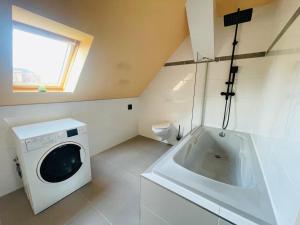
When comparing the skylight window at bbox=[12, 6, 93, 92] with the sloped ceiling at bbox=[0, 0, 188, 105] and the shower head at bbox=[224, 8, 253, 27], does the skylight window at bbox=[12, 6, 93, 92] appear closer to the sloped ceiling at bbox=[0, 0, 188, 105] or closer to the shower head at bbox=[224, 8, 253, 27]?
the sloped ceiling at bbox=[0, 0, 188, 105]

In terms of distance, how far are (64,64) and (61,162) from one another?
123cm

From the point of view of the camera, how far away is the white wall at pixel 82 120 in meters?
1.52

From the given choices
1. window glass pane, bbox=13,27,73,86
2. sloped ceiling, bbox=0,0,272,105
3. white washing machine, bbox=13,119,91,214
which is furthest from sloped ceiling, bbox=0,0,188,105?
white washing machine, bbox=13,119,91,214

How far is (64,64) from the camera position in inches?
69.7

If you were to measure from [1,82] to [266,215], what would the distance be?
225cm

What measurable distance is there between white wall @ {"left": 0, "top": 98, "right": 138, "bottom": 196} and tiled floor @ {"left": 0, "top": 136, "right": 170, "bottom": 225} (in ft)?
1.13

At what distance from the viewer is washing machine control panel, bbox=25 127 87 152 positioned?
1.22 metres

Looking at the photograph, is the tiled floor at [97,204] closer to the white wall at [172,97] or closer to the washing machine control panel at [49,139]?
the washing machine control panel at [49,139]

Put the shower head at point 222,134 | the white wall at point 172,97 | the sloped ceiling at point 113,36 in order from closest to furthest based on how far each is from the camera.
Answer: the sloped ceiling at point 113,36, the shower head at point 222,134, the white wall at point 172,97

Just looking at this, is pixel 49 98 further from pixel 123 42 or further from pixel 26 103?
pixel 123 42

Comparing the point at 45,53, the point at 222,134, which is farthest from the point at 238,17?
the point at 45,53

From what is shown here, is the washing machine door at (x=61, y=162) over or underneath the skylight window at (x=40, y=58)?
underneath

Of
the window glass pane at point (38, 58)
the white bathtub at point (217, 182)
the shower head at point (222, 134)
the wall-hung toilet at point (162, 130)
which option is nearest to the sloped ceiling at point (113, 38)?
the window glass pane at point (38, 58)

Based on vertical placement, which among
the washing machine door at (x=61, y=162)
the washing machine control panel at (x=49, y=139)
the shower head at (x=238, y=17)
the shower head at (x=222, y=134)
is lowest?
the washing machine door at (x=61, y=162)
